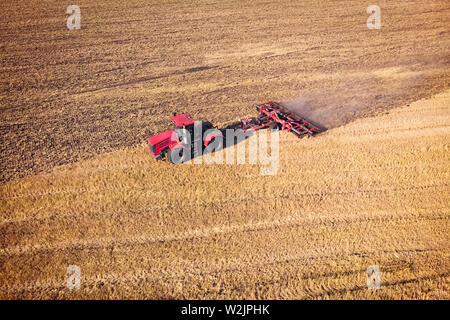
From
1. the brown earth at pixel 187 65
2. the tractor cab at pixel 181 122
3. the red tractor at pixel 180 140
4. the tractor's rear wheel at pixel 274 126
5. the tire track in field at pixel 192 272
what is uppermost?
the brown earth at pixel 187 65

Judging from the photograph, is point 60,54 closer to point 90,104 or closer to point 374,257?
point 90,104

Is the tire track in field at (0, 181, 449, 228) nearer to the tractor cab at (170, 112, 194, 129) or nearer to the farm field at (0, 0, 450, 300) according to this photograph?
the farm field at (0, 0, 450, 300)

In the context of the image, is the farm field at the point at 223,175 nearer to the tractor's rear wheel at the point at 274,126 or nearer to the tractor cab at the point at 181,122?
the tractor's rear wheel at the point at 274,126

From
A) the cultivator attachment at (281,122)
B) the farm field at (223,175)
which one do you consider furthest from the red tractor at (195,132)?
the farm field at (223,175)

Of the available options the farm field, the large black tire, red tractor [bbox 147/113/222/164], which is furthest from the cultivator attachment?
the large black tire

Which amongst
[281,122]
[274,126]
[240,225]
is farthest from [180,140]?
[281,122]

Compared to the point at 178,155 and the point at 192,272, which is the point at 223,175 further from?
the point at 192,272
